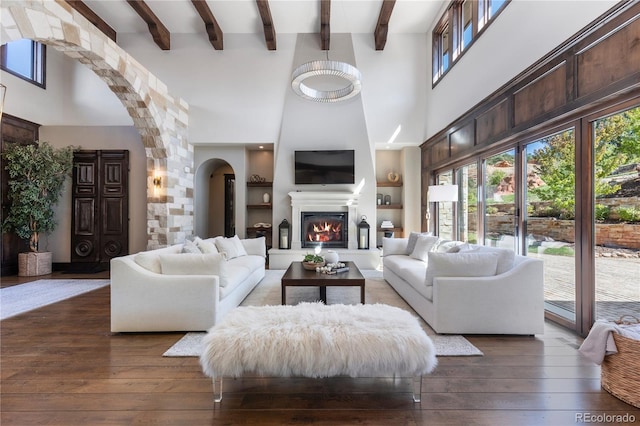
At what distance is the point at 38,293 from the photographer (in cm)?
442

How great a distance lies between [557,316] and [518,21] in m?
3.38

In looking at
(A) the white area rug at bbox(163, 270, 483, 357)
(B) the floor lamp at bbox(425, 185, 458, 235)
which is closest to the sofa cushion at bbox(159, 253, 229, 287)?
(A) the white area rug at bbox(163, 270, 483, 357)

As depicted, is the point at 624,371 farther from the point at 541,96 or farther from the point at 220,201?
the point at 220,201

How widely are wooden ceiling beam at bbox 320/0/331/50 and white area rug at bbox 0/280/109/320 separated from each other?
6249 mm

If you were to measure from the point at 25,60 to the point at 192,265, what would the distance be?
6.60 meters

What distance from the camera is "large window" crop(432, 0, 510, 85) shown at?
430 cm

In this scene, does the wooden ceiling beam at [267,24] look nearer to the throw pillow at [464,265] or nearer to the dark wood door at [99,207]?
the dark wood door at [99,207]

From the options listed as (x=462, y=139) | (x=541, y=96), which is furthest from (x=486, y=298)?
(x=462, y=139)

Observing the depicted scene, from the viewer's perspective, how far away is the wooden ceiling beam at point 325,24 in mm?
5504

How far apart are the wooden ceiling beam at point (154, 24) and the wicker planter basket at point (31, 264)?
500cm

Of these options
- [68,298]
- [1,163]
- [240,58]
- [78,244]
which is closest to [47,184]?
[1,163]

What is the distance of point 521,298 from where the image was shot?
9.20ft

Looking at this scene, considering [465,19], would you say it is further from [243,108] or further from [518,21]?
[243,108]

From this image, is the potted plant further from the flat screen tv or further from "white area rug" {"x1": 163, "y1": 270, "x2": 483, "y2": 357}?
the flat screen tv
